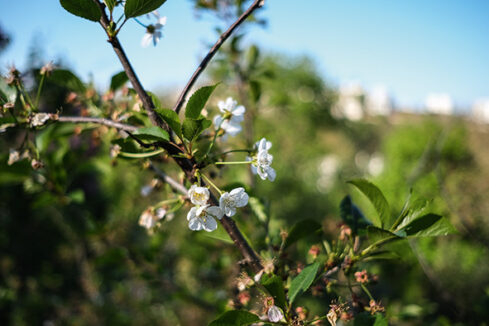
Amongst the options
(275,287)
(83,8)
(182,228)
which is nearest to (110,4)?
(83,8)

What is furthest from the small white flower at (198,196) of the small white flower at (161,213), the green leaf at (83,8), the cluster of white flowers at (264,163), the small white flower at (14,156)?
the small white flower at (14,156)

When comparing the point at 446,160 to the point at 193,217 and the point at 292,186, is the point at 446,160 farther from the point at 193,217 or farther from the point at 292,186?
the point at 193,217

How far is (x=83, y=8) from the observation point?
497 mm

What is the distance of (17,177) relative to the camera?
104cm

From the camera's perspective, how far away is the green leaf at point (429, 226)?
0.60 metres

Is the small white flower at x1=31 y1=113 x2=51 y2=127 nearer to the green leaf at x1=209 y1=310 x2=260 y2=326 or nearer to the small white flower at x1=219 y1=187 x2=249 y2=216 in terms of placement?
the small white flower at x1=219 y1=187 x2=249 y2=216

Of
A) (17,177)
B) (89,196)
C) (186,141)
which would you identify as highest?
(186,141)

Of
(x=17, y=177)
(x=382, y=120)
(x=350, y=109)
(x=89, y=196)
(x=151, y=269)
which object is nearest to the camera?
(x=17, y=177)

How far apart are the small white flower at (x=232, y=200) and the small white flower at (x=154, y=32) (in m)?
0.40

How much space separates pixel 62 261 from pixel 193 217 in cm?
361

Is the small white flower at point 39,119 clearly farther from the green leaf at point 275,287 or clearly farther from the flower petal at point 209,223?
the green leaf at point 275,287

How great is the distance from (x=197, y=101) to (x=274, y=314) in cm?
37

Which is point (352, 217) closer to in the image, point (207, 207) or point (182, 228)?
point (207, 207)

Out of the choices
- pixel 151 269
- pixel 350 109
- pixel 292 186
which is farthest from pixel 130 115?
pixel 350 109
